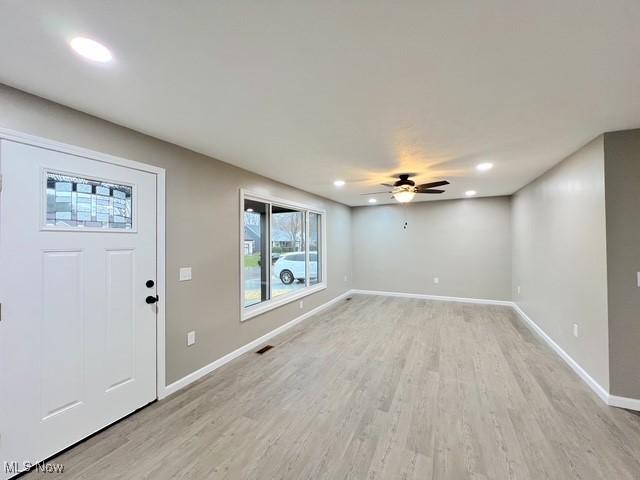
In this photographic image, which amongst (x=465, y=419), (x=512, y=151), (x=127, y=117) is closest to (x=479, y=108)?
(x=512, y=151)

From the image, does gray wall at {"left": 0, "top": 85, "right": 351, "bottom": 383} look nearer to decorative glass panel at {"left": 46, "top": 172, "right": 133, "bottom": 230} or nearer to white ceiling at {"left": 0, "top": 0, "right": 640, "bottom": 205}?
white ceiling at {"left": 0, "top": 0, "right": 640, "bottom": 205}

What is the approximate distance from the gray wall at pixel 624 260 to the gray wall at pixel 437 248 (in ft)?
12.1

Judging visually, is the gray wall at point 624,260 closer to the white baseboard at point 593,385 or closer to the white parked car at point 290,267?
the white baseboard at point 593,385

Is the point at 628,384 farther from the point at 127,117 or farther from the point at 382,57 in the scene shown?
the point at 127,117

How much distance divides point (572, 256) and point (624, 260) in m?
0.66

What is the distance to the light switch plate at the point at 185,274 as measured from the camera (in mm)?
2729

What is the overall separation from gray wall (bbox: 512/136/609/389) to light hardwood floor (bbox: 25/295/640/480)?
0.41 meters

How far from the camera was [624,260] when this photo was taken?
91.3 inches

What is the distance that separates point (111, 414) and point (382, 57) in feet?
10.4

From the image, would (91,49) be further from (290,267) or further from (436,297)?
(436,297)

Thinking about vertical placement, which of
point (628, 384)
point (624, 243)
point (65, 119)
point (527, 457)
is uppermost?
point (65, 119)

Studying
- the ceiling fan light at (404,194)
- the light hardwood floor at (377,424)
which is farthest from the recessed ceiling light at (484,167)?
the light hardwood floor at (377,424)

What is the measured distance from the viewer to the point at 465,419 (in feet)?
7.16

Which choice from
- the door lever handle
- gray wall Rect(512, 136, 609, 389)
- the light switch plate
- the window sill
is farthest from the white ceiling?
the window sill
